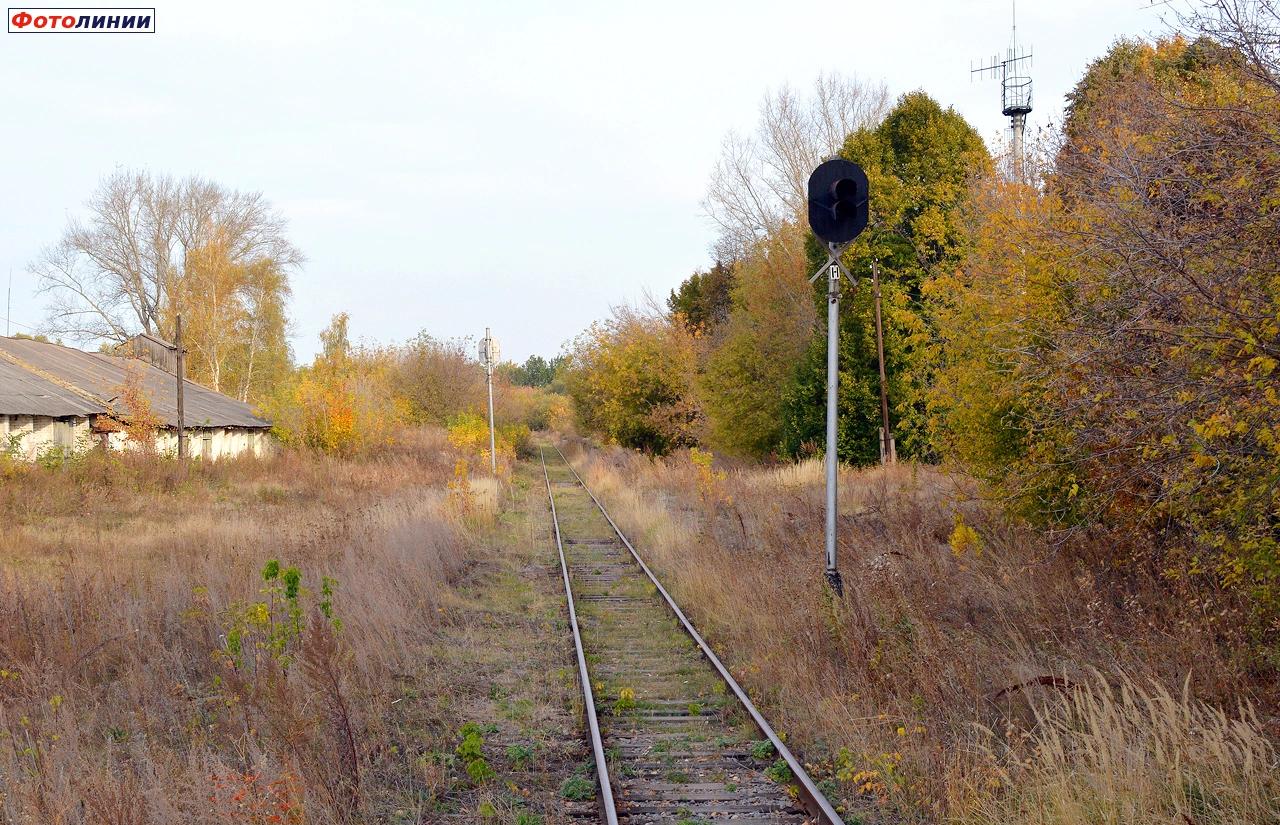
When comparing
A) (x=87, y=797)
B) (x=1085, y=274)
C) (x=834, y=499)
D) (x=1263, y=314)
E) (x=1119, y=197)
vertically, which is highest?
(x=1119, y=197)

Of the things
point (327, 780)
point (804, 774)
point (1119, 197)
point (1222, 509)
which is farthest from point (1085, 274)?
point (327, 780)

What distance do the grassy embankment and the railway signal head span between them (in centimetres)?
503

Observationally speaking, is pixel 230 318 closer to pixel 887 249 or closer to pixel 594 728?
pixel 887 249

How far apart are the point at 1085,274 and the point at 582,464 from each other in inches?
1606

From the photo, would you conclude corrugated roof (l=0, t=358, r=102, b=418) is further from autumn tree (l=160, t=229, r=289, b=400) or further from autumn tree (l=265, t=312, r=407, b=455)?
autumn tree (l=160, t=229, r=289, b=400)

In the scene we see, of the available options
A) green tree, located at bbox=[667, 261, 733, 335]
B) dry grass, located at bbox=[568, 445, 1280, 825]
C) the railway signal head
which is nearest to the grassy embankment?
dry grass, located at bbox=[568, 445, 1280, 825]

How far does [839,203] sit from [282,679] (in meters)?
6.64

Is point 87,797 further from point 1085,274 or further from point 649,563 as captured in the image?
point 649,563

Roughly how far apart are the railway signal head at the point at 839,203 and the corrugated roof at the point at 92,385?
81.5 feet

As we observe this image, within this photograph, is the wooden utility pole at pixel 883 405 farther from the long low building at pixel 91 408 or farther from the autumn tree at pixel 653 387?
the long low building at pixel 91 408

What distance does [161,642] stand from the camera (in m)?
9.29

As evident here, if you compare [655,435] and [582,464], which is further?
[582,464]

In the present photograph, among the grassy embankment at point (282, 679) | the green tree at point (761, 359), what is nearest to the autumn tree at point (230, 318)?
the green tree at point (761, 359)

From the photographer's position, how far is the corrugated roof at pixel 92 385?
3092 cm
